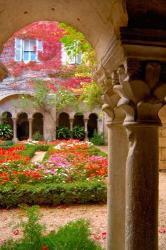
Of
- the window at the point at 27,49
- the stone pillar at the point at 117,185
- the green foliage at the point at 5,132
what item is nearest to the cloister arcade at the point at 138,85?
the stone pillar at the point at 117,185

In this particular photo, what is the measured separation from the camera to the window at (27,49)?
21.3m

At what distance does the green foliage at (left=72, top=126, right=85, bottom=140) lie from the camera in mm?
19719

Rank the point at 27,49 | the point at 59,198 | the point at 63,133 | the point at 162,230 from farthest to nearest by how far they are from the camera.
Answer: the point at 27,49, the point at 63,133, the point at 59,198, the point at 162,230

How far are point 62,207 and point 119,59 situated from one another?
15.6 ft

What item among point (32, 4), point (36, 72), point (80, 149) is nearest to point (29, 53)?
point (36, 72)

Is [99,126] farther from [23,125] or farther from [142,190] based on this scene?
[142,190]

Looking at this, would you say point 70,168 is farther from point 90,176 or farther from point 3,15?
point 3,15

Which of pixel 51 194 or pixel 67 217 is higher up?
pixel 51 194

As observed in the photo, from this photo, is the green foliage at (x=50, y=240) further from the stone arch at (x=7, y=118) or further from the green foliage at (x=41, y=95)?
the stone arch at (x=7, y=118)

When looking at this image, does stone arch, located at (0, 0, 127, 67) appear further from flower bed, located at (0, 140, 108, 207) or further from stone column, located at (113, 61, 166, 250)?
flower bed, located at (0, 140, 108, 207)

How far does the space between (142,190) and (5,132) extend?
18.4 meters

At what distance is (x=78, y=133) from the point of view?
19797 millimetres

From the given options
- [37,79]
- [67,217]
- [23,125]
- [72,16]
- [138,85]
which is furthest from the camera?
[23,125]

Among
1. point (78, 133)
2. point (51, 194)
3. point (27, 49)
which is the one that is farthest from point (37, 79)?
point (51, 194)
